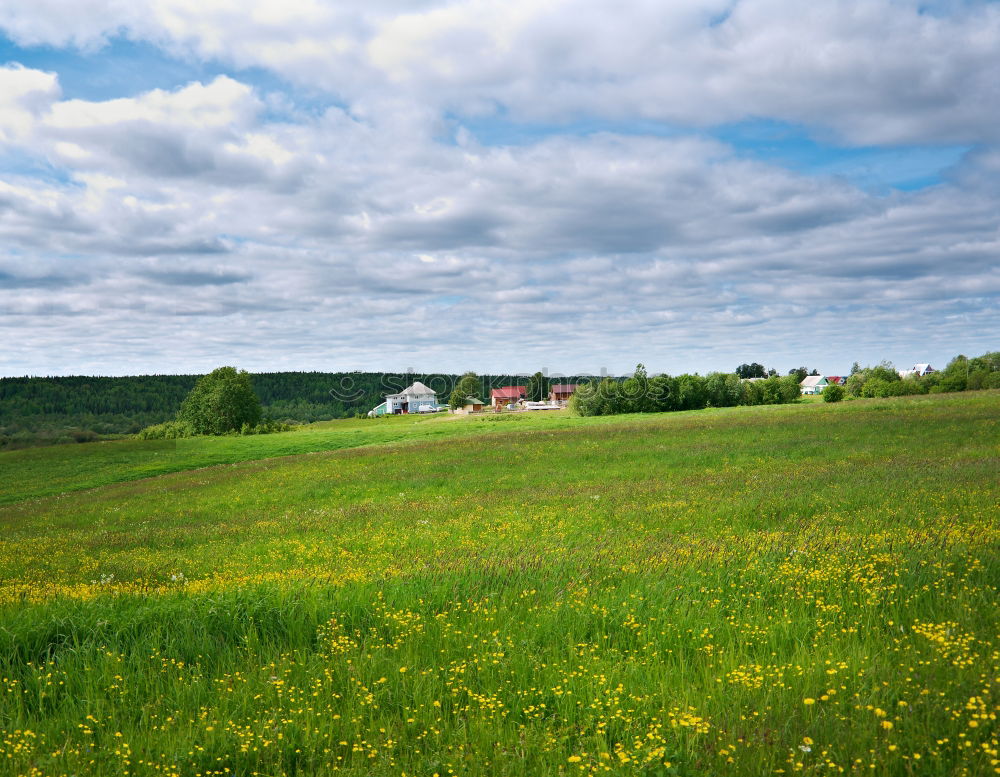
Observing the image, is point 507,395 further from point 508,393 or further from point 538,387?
point 538,387

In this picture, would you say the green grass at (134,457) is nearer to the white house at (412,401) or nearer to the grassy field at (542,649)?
the grassy field at (542,649)

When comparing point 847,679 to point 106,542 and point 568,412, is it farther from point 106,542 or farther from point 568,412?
point 568,412

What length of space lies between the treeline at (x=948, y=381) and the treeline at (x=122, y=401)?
93586mm

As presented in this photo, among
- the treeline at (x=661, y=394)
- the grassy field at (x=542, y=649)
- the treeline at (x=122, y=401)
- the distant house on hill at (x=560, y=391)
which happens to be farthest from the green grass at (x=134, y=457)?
the distant house on hill at (x=560, y=391)

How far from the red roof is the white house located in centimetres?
1823

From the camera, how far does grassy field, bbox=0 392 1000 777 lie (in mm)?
4766

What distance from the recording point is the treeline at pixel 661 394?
91312mm

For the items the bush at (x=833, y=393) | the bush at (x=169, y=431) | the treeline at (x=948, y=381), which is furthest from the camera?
the bush at (x=169, y=431)

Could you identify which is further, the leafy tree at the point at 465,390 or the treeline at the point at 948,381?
the leafy tree at the point at 465,390

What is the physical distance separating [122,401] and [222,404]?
2322 inches

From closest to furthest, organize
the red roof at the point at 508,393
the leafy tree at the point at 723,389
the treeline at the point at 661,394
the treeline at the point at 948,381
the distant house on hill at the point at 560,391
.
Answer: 1. the treeline at the point at 948,381
2. the treeline at the point at 661,394
3. the leafy tree at the point at 723,389
4. the distant house on hill at the point at 560,391
5. the red roof at the point at 508,393

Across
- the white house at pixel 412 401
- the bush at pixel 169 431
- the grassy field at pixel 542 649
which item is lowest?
the bush at pixel 169 431

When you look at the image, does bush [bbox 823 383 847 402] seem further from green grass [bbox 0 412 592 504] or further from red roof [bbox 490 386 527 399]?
red roof [bbox 490 386 527 399]

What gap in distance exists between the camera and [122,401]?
465 feet
